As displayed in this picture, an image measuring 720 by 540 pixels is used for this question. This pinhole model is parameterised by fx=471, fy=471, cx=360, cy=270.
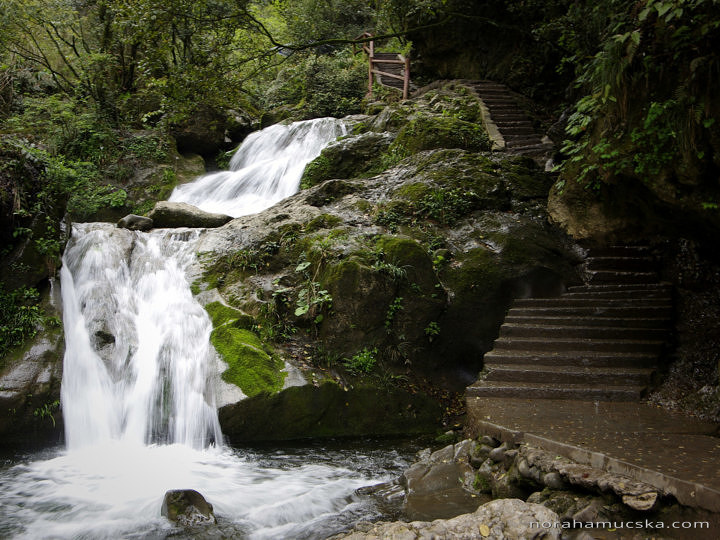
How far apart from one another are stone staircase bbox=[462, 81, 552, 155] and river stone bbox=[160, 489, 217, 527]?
9.42 meters

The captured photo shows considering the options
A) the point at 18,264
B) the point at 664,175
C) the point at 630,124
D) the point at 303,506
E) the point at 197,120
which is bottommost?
the point at 303,506

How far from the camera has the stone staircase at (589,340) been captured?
5.31m

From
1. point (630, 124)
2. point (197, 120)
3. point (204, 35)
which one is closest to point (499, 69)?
point (197, 120)

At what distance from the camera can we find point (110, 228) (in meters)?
8.63

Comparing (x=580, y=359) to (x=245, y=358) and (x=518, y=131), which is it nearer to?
(x=245, y=358)

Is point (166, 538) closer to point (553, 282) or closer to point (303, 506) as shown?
point (303, 506)

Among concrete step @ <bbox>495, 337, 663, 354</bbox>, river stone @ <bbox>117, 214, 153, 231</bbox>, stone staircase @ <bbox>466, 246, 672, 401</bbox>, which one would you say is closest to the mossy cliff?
stone staircase @ <bbox>466, 246, 672, 401</bbox>

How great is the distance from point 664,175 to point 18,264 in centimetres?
831

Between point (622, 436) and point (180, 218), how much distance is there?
8.64 metres

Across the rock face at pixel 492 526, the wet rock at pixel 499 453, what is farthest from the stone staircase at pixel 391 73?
the rock face at pixel 492 526

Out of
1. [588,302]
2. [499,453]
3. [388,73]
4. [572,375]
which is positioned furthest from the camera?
[388,73]

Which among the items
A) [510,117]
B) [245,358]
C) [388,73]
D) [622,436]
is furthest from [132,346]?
[388,73]

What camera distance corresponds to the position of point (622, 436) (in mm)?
3871

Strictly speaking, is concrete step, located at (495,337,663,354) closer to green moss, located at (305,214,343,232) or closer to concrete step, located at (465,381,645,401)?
concrete step, located at (465,381,645,401)
